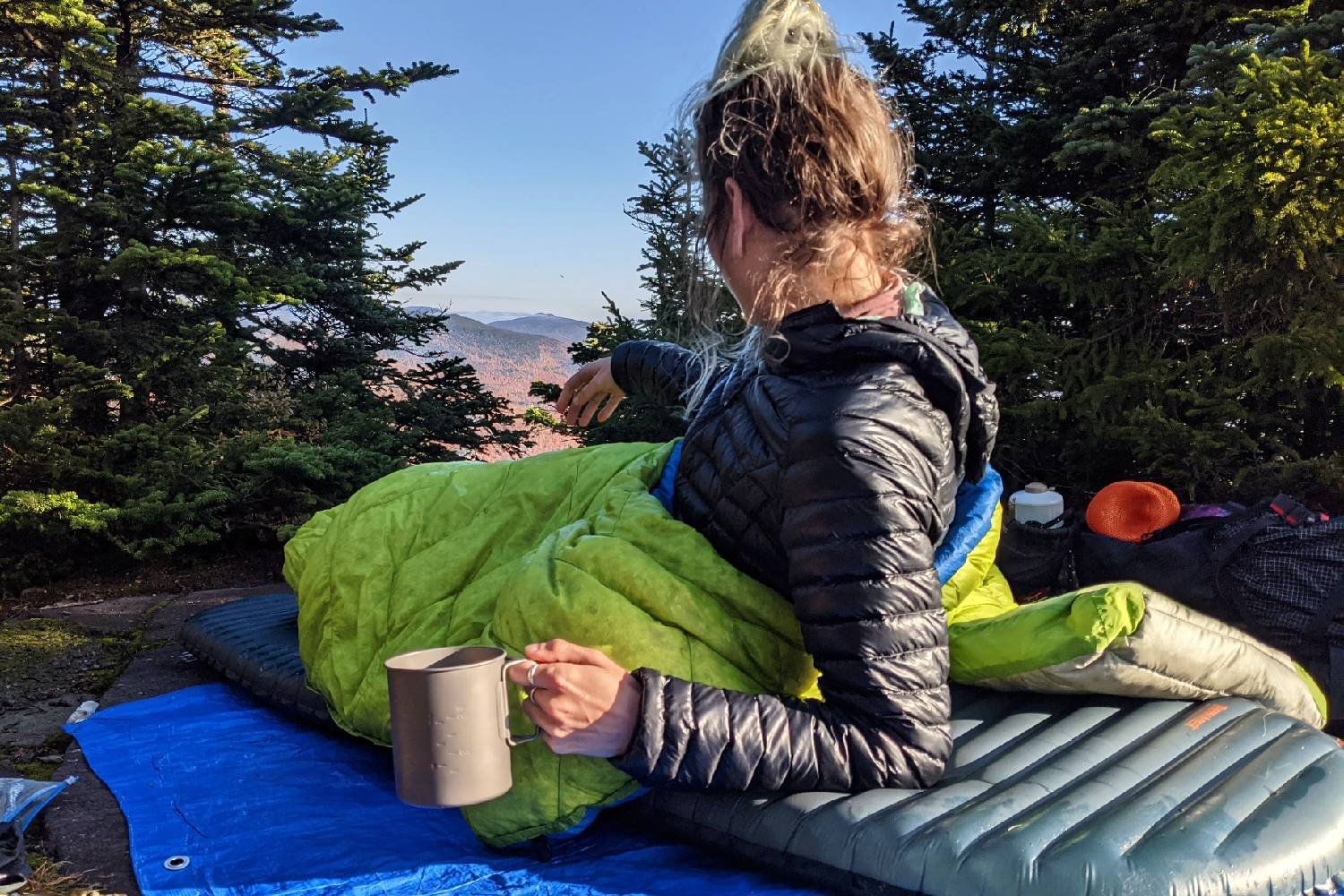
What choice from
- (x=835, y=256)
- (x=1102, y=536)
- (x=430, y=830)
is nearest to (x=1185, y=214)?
(x=1102, y=536)

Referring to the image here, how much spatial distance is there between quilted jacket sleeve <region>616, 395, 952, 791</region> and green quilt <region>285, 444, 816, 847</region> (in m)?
0.20

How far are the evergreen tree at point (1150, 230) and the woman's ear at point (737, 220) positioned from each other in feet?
8.55

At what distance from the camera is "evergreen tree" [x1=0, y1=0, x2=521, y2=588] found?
4.81 m

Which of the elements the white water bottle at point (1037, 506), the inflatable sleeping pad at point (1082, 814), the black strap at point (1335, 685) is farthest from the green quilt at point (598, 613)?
the white water bottle at point (1037, 506)

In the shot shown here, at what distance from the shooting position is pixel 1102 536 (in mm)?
3346

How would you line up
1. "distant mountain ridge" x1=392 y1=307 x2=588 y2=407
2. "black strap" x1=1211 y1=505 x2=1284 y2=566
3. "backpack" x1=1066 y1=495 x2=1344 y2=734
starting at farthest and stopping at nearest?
"distant mountain ridge" x1=392 y1=307 x2=588 y2=407
"black strap" x1=1211 y1=505 x2=1284 y2=566
"backpack" x1=1066 y1=495 x2=1344 y2=734

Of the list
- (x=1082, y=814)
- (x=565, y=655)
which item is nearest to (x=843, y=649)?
(x=565, y=655)

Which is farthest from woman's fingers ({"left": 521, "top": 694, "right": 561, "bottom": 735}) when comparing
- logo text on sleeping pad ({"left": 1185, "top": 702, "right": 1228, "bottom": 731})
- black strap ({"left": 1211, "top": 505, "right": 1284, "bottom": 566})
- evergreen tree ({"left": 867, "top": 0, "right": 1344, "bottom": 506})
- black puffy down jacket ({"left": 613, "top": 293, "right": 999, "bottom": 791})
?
evergreen tree ({"left": 867, "top": 0, "right": 1344, "bottom": 506})

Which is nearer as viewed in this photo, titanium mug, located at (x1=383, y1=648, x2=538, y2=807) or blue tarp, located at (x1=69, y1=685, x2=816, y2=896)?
titanium mug, located at (x1=383, y1=648, x2=538, y2=807)

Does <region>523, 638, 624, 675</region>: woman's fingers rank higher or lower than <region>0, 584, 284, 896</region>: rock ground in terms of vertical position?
higher

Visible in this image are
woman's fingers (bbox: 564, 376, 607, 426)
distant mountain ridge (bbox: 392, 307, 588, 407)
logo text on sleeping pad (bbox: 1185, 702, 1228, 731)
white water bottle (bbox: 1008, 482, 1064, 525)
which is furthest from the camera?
distant mountain ridge (bbox: 392, 307, 588, 407)

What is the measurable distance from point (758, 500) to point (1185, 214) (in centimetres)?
287

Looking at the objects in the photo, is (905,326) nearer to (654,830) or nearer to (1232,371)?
(654,830)

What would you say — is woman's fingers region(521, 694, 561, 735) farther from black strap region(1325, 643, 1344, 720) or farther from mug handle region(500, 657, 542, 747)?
black strap region(1325, 643, 1344, 720)
